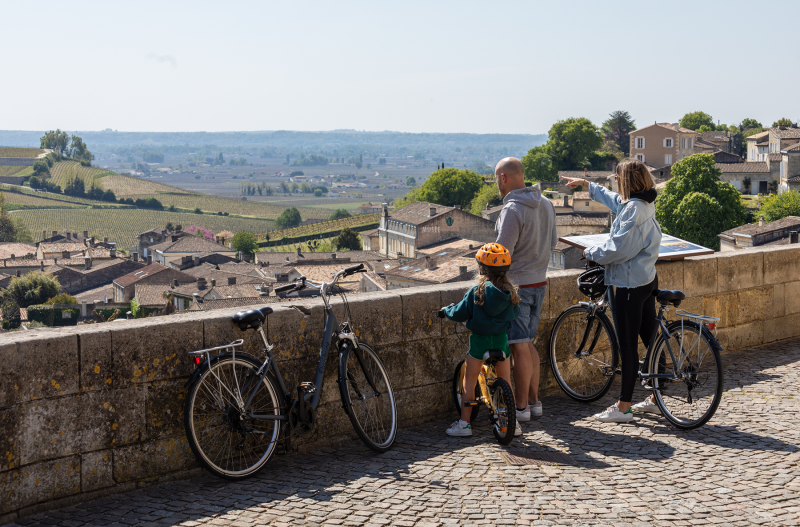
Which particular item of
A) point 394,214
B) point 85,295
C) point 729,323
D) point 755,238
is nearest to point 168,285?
point 85,295

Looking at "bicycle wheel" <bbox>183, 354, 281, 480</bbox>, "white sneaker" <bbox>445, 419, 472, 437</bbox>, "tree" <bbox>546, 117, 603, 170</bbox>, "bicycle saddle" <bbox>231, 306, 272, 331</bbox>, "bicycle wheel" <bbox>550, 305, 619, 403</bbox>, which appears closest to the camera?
"bicycle wheel" <bbox>183, 354, 281, 480</bbox>

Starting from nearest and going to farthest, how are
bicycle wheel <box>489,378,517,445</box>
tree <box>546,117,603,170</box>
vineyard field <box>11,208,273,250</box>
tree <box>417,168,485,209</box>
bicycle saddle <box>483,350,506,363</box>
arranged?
bicycle wheel <box>489,378,517,445</box> → bicycle saddle <box>483,350,506,363</box> → tree <box>546,117,603,170</box> → tree <box>417,168,485,209</box> → vineyard field <box>11,208,273,250</box>

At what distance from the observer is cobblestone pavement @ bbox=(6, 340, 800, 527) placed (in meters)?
3.69

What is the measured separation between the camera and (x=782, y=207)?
226 feet

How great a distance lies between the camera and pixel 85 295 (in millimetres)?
84875

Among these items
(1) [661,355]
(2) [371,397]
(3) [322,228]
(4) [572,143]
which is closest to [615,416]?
(1) [661,355]

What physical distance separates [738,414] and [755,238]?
52.1 metres

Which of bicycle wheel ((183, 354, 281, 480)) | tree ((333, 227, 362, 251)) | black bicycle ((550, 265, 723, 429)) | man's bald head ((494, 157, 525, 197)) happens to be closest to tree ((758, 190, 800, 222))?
tree ((333, 227, 362, 251))

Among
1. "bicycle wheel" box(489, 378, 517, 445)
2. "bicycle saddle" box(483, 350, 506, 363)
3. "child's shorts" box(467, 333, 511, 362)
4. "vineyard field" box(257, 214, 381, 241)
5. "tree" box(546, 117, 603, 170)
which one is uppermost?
"tree" box(546, 117, 603, 170)

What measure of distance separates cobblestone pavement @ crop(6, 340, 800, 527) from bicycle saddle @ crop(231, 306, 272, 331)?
2.58 feet

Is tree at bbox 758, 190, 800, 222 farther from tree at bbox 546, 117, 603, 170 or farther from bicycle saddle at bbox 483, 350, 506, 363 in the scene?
bicycle saddle at bbox 483, 350, 506, 363

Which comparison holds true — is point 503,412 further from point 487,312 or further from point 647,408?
point 647,408

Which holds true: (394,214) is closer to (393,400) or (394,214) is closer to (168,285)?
(168,285)

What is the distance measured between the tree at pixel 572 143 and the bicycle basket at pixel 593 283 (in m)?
99.9
